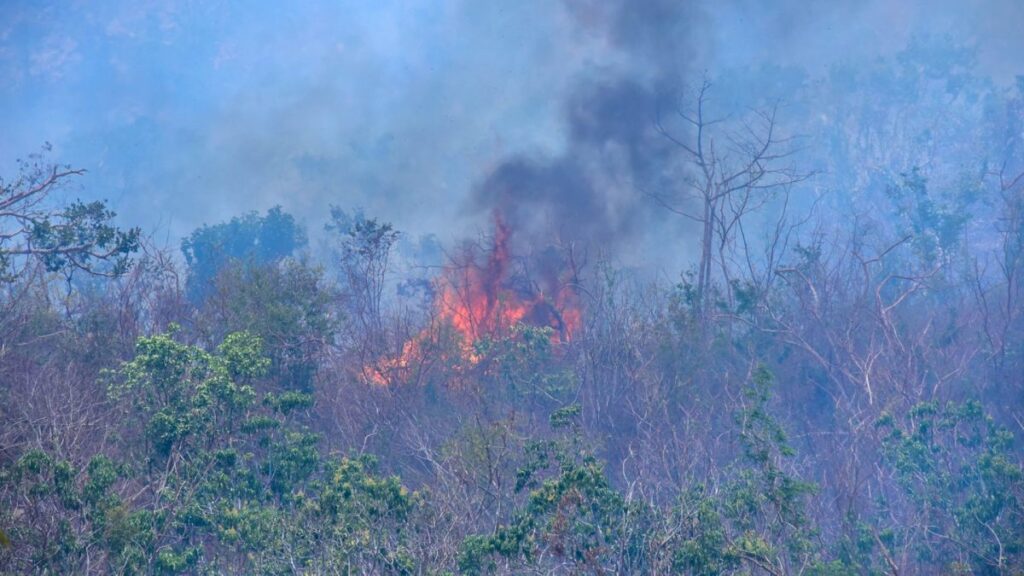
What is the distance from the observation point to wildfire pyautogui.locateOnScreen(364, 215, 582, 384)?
2242cm

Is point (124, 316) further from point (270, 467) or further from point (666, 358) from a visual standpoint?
point (666, 358)

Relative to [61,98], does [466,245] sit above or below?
below

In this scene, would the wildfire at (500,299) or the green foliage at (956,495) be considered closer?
the green foliage at (956,495)

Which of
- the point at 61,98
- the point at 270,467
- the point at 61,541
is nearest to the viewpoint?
the point at 61,541

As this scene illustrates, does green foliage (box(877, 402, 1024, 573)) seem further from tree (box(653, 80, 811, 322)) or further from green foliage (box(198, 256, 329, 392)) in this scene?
green foliage (box(198, 256, 329, 392))

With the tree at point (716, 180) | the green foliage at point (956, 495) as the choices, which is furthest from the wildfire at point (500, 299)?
the green foliage at point (956, 495)

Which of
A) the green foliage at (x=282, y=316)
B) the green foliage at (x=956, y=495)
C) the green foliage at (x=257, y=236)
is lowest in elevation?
the green foliage at (x=956, y=495)

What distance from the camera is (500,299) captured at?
75.0 ft

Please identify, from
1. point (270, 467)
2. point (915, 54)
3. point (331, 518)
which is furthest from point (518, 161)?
point (915, 54)

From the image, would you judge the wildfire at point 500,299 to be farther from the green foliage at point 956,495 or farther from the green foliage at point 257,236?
the green foliage at point 956,495

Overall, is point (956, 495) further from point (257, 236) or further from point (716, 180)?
point (257, 236)

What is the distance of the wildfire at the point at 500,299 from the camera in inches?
883

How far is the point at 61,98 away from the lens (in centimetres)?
5247

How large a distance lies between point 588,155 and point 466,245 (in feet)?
16.4
